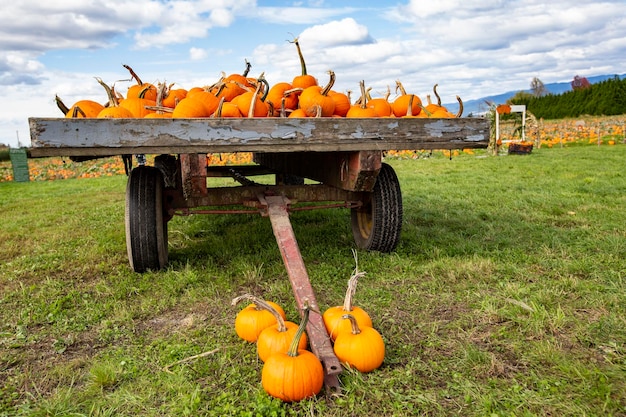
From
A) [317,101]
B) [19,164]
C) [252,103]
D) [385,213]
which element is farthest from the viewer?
[19,164]

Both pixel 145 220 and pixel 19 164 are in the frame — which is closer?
pixel 145 220

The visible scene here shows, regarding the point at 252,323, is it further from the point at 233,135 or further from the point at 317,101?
the point at 317,101

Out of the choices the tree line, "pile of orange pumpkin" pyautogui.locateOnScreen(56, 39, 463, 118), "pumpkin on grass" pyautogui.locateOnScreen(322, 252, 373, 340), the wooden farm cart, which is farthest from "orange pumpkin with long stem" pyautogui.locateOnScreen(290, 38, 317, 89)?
the tree line

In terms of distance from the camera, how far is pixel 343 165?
336 cm

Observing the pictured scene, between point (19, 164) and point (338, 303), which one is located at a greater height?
point (19, 164)

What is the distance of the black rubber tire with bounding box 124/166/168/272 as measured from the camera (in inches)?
138

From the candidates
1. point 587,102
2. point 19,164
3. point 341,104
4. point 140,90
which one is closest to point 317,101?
point 341,104

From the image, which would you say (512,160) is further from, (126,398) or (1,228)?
(126,398)

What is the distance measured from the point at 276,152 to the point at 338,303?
3.21 ft

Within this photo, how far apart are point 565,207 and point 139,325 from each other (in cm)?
485

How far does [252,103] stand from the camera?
9.76 ft

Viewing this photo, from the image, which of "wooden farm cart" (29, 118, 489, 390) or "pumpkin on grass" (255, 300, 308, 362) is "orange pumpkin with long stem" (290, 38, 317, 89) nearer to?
"wooden farm cart" (29, 118, 489, 390)

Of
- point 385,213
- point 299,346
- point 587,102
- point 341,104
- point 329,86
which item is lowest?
point 299,346

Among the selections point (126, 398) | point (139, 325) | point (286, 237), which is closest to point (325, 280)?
point (286, 237)
